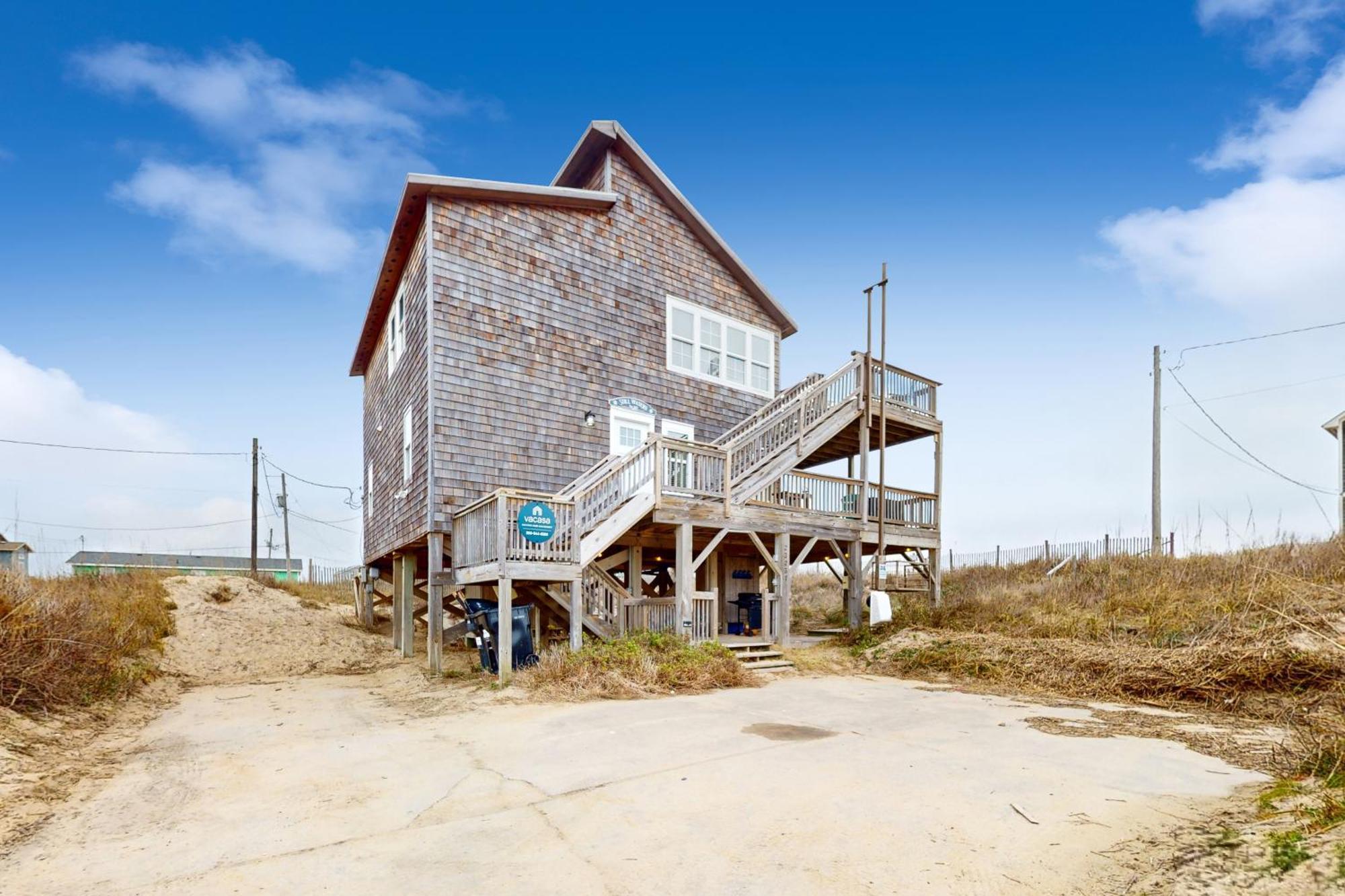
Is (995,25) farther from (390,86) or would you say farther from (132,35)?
(132,35)

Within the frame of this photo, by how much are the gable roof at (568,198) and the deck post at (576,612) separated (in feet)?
25.9

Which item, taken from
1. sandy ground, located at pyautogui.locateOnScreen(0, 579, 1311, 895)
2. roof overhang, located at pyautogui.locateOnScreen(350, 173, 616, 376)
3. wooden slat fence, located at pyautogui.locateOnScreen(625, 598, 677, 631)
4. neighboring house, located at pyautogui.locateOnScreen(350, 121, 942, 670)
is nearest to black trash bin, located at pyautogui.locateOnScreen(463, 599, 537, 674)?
neighboring house, located at pyautogui.locateOnScreen(350, 121, 942, 670)

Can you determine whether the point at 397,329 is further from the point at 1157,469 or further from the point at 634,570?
the point at 1157,469

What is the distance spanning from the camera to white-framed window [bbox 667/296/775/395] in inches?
688

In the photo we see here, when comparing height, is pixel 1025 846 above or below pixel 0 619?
below

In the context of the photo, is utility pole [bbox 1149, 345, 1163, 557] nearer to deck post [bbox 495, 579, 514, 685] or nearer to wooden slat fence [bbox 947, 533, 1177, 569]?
wooden slat fence [bbox 947, 533, 1177, 569]

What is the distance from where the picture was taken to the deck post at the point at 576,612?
38.3 feet

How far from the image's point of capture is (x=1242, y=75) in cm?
1329

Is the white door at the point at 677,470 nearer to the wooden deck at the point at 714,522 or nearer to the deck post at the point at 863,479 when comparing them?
the wooden deck at the point at 714,522

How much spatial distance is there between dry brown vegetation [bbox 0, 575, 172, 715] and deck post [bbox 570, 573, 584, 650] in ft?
20.8

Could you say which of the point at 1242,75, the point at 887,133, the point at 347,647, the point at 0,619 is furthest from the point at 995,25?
the point at 347,647

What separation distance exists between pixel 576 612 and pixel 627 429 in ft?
17.7

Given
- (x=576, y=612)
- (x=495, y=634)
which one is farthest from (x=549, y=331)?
(x=495, y=634)

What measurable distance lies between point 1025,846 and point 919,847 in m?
0.63
